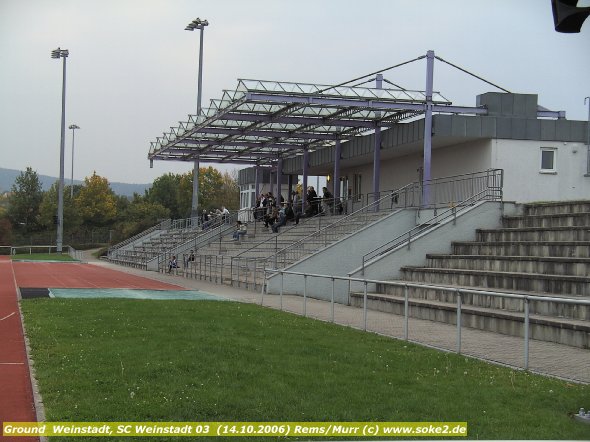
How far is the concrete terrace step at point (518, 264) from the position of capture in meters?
17.0

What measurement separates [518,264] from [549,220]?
3.26 meters

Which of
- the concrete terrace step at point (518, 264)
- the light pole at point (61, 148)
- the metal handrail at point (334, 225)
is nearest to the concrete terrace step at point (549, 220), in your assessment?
the concrete terrace step at point (518, 264)

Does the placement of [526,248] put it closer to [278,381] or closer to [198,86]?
[278,381]

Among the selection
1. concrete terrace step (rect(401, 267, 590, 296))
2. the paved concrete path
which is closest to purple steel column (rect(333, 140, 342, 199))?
concrete terrace step (rect(401, 267, 590, 296))

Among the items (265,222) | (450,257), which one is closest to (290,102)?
(450,257)

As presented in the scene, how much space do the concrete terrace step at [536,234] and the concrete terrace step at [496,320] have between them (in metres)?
4.35

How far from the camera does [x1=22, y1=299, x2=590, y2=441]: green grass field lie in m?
7.36

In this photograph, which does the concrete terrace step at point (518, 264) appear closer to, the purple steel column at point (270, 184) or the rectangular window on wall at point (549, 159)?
the rectangular window on wall at point (549, 159)

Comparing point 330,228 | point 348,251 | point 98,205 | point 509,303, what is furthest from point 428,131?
point 98,205

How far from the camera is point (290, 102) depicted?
28312 mm

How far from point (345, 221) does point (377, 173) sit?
13.9 feet

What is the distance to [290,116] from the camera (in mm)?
32562
